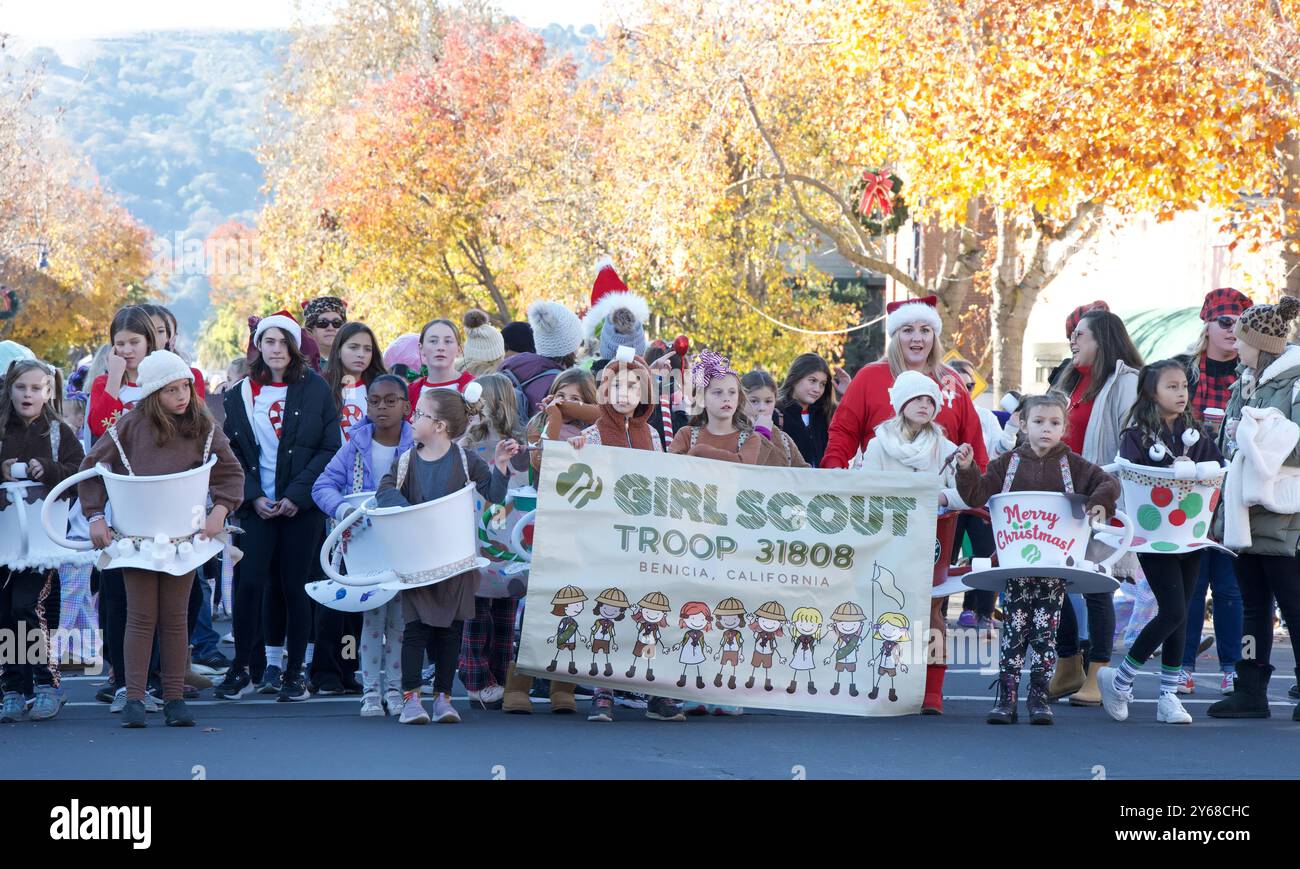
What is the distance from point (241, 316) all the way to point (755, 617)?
281 ft

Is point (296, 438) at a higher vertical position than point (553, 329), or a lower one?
lower

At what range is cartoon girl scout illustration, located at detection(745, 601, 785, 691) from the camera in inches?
324

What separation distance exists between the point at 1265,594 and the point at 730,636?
287cm

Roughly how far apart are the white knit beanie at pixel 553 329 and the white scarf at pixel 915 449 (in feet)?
10.3

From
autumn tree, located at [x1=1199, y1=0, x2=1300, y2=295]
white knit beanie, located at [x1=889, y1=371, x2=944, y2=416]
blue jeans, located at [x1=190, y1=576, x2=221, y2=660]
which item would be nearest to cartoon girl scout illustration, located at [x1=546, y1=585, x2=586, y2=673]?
white knit beanie, located at [x1=889, y1=371, x2=944, y2=416]

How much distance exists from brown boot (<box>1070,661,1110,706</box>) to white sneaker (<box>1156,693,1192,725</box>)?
50cm

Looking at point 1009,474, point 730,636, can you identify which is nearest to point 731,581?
point 730,636

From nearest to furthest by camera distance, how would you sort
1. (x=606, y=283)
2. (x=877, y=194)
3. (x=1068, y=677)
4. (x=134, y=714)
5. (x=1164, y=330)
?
(x=134, y=714)
(x=1068, y=677)
(x=606, y=283)
(x=877, y=194)
(x=1164, y=330)

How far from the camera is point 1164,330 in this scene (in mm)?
27422

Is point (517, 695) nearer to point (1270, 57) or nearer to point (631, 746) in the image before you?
point (631, 746)

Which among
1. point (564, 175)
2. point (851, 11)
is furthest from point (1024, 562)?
point (564, 175)

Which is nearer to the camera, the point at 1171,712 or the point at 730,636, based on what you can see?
the point at 730,636

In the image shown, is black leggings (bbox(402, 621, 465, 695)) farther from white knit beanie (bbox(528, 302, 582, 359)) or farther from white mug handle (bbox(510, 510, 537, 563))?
white knit beanie (bbox(528, 302, 582, 359))

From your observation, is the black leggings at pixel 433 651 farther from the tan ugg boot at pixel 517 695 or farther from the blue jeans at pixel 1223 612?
the blue jeans at pixel 1223 612
